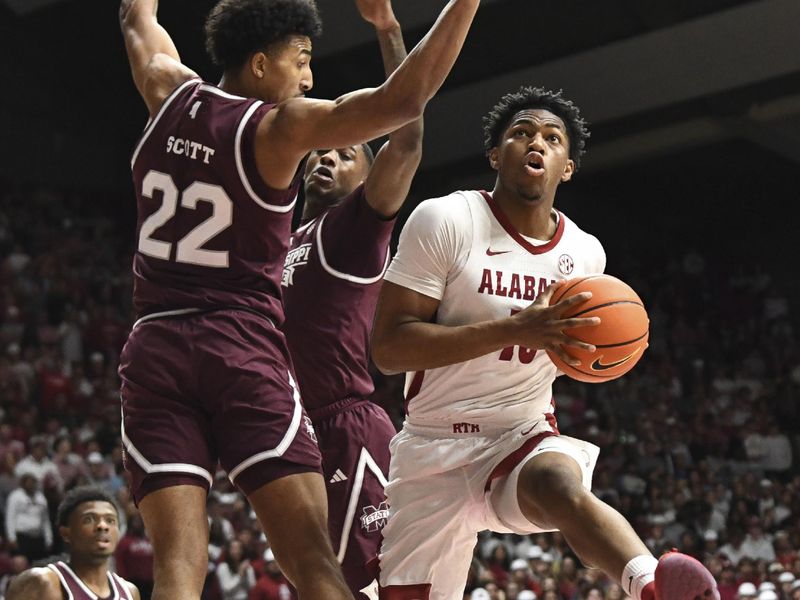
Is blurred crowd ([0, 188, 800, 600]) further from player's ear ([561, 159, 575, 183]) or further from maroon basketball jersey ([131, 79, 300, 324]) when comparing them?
maroon basketball jersey ([131, 79, 300, 324])

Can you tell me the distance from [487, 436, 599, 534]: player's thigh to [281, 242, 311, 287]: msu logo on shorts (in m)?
1.33

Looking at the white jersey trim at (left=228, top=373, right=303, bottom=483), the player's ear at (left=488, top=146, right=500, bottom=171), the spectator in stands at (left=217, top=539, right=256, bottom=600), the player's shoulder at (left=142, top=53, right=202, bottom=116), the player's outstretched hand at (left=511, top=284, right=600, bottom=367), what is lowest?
the spectator in stands at (left=217, top=539, right=256, bottom=600)

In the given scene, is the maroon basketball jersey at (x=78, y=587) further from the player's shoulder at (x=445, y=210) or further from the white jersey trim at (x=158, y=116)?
the white jersey trim at (x=158, y=116)

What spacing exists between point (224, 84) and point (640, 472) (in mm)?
12471

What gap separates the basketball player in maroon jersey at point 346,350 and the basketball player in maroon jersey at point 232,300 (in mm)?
1198

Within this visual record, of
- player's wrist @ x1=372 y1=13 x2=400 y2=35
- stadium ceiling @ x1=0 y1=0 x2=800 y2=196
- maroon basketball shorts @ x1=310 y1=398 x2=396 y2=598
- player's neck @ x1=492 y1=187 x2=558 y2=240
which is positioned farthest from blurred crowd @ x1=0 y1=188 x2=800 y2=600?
player's wrist @ x1=372 y1=13 x2=400 y2=35

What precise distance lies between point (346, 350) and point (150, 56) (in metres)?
1.51

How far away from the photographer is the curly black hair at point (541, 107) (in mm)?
5059

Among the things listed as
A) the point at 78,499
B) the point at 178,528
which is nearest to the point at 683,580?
the point at 178,528

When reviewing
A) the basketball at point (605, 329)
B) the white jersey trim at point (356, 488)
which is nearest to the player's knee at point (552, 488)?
the basketball at point (605, 329)

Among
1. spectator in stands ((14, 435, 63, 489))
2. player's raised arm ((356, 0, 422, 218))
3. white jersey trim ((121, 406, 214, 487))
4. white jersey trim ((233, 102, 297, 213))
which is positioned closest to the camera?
white jersey trim ((121, 406, 214, 487))

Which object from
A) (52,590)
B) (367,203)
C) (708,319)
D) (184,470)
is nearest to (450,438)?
(367,203)

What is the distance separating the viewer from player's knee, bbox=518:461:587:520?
4203 mm

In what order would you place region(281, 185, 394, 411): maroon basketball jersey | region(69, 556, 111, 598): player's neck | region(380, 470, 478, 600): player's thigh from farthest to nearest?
region(69, 556, 111, 598): player's neck, region(281, 185, 394, 411): maroon basketball jersey, region(380, 470, 478, 600): player's thigh
